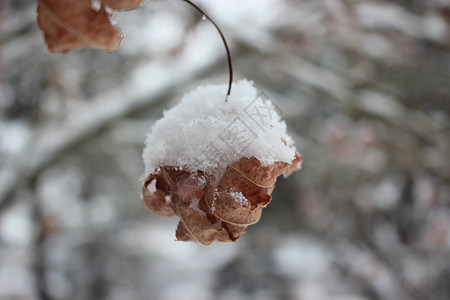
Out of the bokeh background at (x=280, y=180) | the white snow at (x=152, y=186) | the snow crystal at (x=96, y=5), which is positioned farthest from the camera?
the bokeh background at (x=280, y=180)

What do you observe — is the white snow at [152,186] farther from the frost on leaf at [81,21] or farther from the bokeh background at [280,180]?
the bokeh background at [280,180]

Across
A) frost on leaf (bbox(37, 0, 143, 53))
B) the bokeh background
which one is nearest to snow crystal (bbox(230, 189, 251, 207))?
frost on leaf (bbox(37, 0, 143, 53))

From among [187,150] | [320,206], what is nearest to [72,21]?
[187,150]

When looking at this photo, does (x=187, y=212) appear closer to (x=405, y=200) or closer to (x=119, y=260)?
(x=119, y=260)

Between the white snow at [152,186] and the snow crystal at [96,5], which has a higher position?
the snow crystal at [96,5]

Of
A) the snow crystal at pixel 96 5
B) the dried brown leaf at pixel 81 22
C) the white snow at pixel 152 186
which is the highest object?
the snow crystal at pixel 96 5

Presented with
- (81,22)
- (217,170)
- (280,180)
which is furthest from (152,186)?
(280,180)

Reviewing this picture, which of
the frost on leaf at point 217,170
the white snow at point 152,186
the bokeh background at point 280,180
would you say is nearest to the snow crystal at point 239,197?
the frost on leaf at point 217,170
